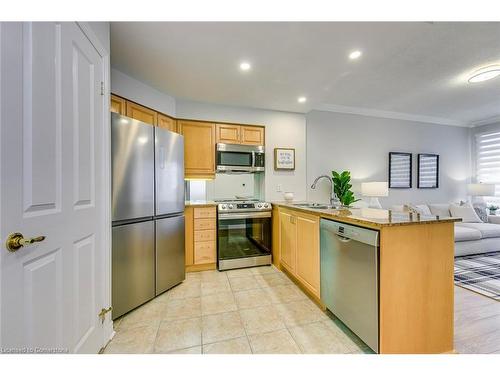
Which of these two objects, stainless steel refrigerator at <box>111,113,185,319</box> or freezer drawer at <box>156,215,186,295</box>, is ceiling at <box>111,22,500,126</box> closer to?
stainless steel refrigerator at <box>111,113,185,319</box>

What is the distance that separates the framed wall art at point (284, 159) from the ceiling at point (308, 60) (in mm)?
711

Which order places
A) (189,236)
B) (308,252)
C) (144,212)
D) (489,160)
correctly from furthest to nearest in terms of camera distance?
(489,160), (189,236), (308,252), (144,212)

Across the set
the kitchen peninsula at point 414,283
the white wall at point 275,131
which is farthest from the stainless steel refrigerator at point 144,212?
the kitchen peninsula at point 414,283

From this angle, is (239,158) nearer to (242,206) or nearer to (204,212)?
(242,206)

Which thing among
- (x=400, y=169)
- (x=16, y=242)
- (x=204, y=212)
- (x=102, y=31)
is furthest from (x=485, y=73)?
(x=16, y=242)

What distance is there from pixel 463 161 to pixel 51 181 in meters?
6.92

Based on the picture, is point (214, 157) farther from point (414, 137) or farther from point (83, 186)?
point (414, 137)

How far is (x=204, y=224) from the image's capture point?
9.13 feet

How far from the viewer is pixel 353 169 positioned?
3.83 m

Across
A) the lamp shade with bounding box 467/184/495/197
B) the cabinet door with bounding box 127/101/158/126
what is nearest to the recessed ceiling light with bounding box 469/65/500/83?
the lamp shade with bounding box 467/184/495/197

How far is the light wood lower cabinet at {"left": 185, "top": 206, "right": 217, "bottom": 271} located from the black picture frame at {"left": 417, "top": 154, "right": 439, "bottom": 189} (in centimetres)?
439

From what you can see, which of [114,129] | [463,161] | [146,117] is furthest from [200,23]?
[463,161]

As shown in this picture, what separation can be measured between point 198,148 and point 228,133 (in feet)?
1.75

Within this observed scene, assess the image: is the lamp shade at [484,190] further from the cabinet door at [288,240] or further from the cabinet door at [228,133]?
the cabinet door at [228,133]
